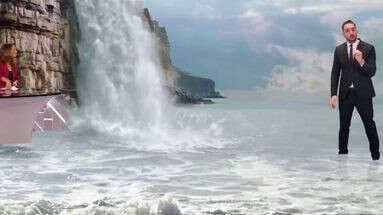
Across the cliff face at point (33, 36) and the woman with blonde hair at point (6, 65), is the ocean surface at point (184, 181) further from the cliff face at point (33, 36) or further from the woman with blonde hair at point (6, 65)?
the cliff face at point (33, 36)

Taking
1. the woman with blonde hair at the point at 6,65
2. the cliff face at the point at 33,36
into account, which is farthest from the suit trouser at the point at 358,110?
the cliff face at the point at 33,36

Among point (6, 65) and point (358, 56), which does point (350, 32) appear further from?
point (6, 65)

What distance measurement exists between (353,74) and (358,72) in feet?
0.30

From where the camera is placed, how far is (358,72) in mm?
10477

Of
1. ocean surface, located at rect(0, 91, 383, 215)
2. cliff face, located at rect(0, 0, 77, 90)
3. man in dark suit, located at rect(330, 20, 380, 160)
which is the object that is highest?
cliff face, located at rect(0, 0, 77, 90)

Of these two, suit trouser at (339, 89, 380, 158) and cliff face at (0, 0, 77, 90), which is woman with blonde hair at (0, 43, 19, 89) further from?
cliff face at (0, 0, 77, 90)

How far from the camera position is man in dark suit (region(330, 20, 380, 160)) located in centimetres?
1038

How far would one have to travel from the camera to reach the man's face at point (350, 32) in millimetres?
10273

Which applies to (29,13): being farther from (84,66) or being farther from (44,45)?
(84,66)

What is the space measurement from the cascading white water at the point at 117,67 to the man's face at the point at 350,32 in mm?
17329

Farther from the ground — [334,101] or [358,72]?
[358,72]

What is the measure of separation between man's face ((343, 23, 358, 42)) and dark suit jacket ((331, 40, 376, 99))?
0.62 feet

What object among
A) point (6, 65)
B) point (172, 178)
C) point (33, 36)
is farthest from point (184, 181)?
point (33, 36)

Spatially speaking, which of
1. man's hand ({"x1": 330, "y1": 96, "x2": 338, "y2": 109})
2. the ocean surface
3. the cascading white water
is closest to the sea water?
the ocean surface
